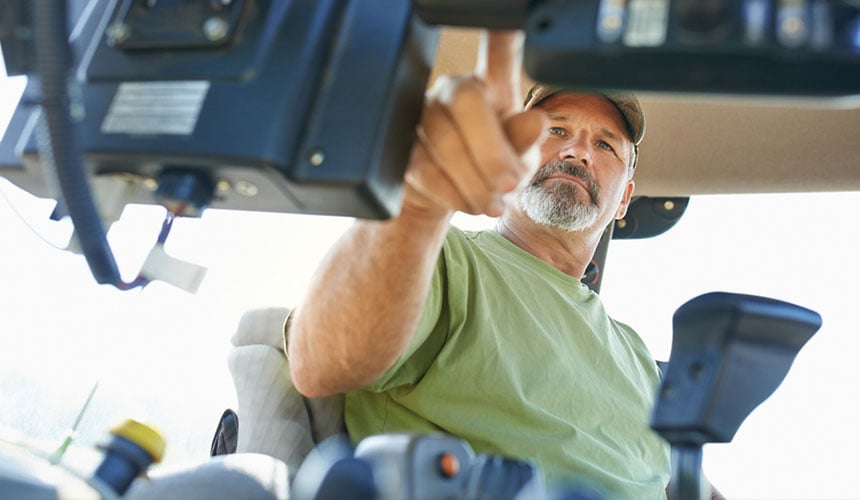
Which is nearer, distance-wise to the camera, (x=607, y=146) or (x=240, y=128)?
(x=240, y=128)

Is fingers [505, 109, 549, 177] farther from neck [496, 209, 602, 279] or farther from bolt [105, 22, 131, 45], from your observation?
neck [496, 209, 602, 279]

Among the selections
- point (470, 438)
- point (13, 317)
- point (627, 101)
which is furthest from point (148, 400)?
point (627, 101)

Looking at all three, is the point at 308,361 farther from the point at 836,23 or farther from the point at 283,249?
the point at 836,23

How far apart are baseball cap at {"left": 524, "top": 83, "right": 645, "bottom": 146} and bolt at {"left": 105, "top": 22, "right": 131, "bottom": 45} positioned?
4.49 ft

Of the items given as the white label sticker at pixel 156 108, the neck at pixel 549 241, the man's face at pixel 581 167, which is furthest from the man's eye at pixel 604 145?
the white label sticker at pixel 156 108

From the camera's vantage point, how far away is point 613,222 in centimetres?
230

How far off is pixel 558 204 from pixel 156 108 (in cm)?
151

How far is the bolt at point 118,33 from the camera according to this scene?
2.31 feet

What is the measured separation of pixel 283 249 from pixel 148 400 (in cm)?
40

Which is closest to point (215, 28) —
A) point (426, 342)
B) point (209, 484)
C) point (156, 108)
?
point (156, 108)

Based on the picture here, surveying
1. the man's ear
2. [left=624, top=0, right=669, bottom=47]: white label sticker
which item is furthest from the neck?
[left=624, top=0, right=669, bottom=47]: white label sticker

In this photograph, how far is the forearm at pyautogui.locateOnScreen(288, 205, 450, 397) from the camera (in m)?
1.17

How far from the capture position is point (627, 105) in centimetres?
210

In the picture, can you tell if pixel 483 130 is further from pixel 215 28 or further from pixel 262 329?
pixel 262 329
